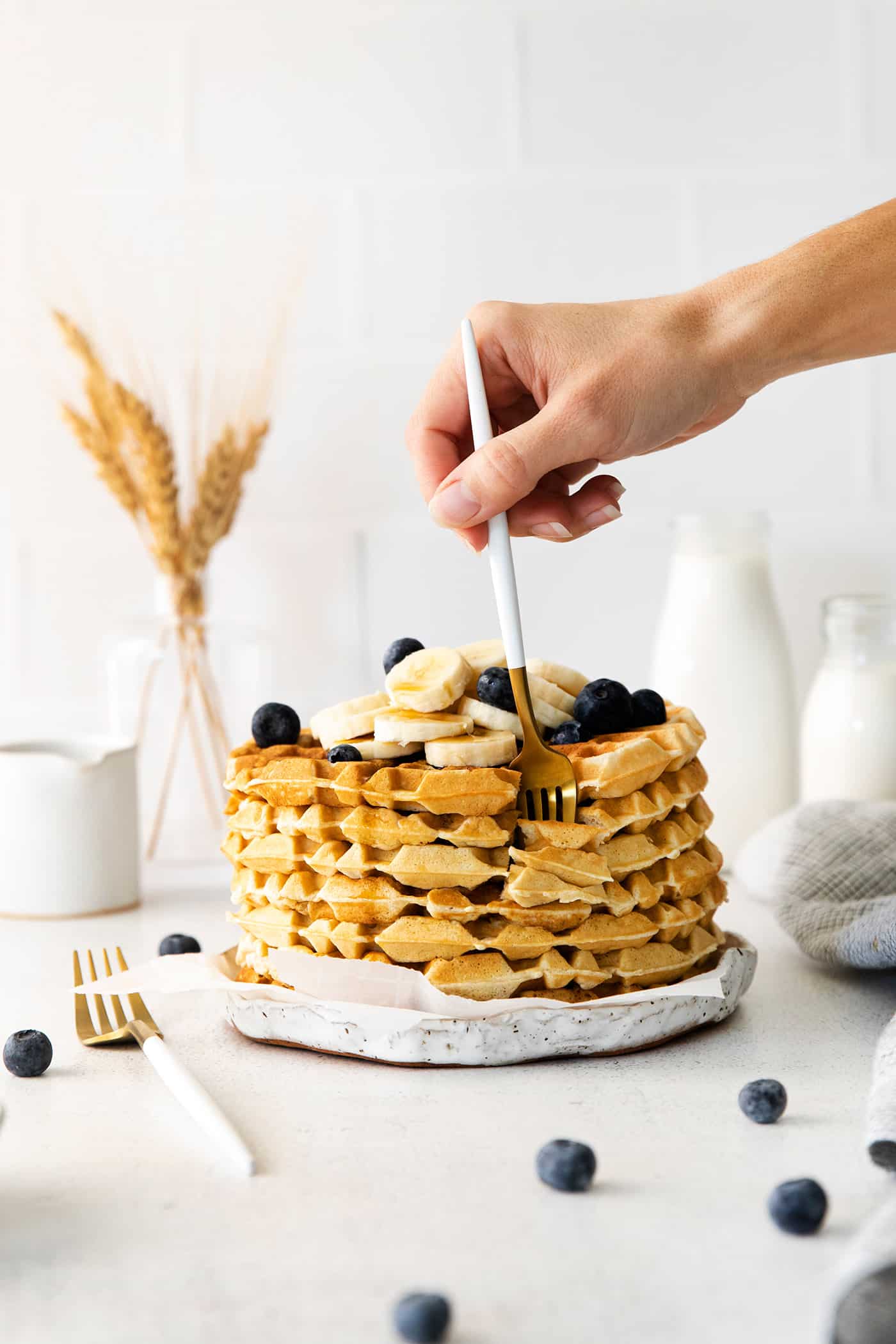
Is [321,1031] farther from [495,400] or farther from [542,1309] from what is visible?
[495,400]

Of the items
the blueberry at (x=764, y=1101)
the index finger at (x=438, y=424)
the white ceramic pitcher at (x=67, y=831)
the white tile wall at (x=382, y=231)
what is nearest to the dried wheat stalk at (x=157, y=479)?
the white tile wall at (x=382, y=231)

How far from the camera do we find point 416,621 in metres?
1.82

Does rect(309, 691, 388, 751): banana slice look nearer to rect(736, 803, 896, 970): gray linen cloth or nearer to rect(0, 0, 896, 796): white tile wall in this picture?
rect(736, 803, 896, 970): gray linen cloth

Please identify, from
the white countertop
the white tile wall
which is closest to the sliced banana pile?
the white countertop

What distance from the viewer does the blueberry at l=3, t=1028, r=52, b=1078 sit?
857mm

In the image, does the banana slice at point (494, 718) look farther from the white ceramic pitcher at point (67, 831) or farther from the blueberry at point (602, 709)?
the white ceramic pitcher at point (67, 831)

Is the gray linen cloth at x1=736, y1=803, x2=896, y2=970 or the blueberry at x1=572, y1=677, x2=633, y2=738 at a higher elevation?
the blueberry at x1=572, y1=677, x2=633, y2=738

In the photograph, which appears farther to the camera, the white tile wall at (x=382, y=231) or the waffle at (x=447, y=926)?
the white tile wall at (x=382, y=231)

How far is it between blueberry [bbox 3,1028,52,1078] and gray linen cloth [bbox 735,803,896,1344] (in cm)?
50

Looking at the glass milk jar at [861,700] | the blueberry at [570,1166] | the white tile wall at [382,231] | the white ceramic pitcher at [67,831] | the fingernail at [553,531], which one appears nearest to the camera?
the blueberry at [570,1166]

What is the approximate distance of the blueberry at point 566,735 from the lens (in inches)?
36.2

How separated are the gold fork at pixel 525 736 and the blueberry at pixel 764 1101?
0.20 m

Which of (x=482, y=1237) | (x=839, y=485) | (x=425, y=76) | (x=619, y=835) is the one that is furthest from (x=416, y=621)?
(x=482, y=1237)

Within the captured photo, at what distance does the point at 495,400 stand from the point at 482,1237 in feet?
2.25
